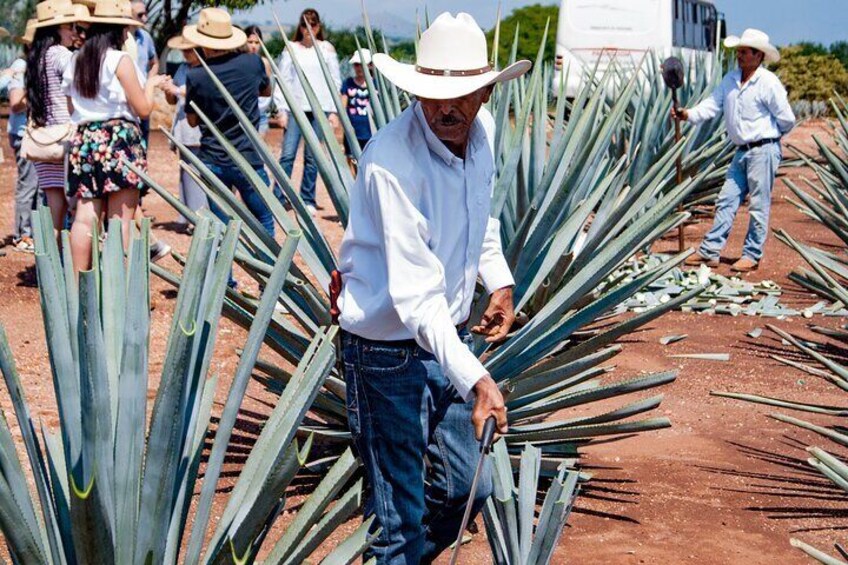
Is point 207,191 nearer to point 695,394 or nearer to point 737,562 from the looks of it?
point 737,562

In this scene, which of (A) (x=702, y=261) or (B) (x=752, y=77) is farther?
(A) (x=702, y=261)

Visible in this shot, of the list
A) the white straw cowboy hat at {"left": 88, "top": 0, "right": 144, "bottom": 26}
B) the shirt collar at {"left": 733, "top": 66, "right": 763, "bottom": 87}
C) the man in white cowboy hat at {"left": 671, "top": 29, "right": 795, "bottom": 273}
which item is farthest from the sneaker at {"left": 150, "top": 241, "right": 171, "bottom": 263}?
the shirt collar at {"left": 733, "top": 66, "right": 763, "bottom": 87}

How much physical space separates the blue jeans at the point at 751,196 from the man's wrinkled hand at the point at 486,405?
22.2 ft

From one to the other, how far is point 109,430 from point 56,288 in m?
0.30

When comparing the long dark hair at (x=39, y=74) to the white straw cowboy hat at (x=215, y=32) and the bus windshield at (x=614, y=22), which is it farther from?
the bus windshield at (x=614, y=22)

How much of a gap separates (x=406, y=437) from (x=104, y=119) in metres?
4.07

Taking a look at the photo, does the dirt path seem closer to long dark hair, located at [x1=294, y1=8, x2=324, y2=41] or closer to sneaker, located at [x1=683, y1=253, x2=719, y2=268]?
sneaker, located at [x1=683, y1=253, x2=719, y2=268]

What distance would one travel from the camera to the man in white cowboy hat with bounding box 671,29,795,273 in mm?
9469

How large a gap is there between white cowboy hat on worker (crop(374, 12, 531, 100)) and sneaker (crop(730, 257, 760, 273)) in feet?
20.9

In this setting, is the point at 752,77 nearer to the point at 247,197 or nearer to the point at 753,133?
the point at 753,133

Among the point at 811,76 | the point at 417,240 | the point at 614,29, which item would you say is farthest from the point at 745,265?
the point at 811,76

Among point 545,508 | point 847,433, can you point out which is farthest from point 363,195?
point 847,433

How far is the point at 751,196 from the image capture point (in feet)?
32.2

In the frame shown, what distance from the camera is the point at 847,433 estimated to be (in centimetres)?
512
